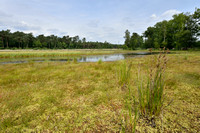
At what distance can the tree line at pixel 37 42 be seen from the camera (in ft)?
153

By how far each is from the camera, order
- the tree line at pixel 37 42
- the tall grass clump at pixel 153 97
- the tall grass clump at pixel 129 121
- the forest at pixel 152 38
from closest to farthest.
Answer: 1. the tall grass clump at pixel 129 121
2. the tall grass clump at pixel 153 97
3. the forest at pixel 152 38
4. the tree line at pixel 37 42

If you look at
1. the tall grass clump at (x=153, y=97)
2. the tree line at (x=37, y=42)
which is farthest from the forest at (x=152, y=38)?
the tall grass clump at (x=153, y=97)

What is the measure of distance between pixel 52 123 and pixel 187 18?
35556 mm

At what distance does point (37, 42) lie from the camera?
2016 inches

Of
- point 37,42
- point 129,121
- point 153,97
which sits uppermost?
point 37,42

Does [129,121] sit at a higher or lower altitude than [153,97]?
lower

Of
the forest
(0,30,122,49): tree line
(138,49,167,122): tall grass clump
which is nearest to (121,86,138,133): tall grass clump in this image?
(138,49,167,122): tall grass clump

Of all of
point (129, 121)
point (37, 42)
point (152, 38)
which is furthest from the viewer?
point (37, 42)

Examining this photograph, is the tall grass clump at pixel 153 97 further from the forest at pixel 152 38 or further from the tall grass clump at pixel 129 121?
the forest at pixel 152 38

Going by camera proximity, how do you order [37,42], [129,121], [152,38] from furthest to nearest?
[37,42] < [152,38] < [129,121]

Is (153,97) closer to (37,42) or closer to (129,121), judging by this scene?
(129,121)

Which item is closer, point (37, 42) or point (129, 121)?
point (129, 121)

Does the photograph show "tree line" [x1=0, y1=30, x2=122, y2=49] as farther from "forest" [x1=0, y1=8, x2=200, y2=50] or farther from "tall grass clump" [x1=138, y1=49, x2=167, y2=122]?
"tall grass clump" [x1=138, y1=49, x2=167, y2=122]

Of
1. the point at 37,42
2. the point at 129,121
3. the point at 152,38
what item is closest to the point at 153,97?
the point at 129,121
